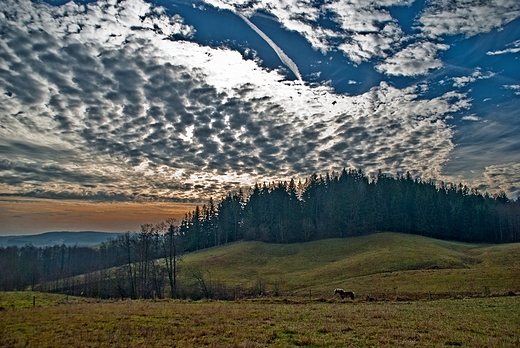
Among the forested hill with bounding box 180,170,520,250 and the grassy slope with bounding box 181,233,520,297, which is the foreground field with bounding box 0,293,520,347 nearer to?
the grassy slope with bounding box 181,233,520,297

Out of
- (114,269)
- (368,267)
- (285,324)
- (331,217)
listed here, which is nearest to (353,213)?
(331,217)

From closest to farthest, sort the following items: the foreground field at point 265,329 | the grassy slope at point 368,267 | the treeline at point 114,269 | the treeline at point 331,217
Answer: the foreground field at point 265,329, the grassy slope at point 368,267, the treeline at point 114,269, the treeline at point 331,217

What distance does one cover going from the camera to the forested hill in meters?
111

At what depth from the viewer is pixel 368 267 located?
207 ft

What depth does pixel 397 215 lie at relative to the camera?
111 m

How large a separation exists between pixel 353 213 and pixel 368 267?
162ft

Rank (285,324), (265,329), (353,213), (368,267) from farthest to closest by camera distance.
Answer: (353,213), (368,267), (285,324), (265,329)

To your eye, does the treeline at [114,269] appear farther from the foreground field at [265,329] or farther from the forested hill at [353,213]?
the foreground field at [265,329]

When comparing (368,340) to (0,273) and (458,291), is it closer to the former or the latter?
(458,291)

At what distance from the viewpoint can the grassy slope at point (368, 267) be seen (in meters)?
46.9

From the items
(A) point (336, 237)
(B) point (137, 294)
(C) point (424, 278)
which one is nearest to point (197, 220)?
(A) point (336, 237)

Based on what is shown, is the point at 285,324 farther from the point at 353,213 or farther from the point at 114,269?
the point at 114,269

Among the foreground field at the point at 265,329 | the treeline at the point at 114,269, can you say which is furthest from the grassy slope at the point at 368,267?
the foreground field at the point at 265,329

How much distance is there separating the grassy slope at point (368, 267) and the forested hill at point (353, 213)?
482 inches
